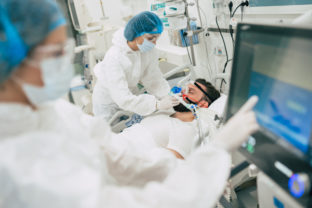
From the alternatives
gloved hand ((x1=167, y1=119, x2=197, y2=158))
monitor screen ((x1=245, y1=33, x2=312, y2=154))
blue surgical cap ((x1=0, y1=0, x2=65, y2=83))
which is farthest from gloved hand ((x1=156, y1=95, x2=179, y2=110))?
blue surgical cap ((x1=0, y1=0, x2=65, y2=83))

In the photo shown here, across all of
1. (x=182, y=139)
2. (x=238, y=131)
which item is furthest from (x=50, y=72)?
(x=182, y=139)

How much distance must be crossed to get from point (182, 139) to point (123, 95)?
2.08 ft

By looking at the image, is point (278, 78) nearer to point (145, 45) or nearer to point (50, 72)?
point (50, 72)

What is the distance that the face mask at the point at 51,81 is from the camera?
0.60 metres

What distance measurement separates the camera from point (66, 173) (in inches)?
21.0

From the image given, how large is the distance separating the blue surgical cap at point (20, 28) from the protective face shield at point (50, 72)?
0.03 metres

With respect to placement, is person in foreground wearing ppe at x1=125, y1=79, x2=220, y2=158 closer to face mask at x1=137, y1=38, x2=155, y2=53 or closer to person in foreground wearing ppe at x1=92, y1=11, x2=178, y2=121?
person in foreground wearing ppe at x1=92, y1=11, x2=178, y2=121

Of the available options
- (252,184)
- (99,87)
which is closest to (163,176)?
(252,184)

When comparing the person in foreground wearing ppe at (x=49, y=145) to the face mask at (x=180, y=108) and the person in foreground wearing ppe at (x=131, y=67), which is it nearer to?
the person in foreground wearing ppe at (x=131, y=67)

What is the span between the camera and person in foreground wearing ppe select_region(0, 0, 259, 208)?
503 mm

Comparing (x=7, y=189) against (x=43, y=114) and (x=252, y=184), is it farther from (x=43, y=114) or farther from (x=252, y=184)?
(x=252, y=184)

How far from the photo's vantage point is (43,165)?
524mm

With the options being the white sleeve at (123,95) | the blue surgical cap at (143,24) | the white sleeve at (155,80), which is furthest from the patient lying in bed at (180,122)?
the blue surgical cap at (143,24)

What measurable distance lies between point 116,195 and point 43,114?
12.9 inches
